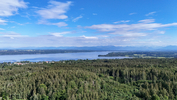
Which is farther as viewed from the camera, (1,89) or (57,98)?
(1,89)

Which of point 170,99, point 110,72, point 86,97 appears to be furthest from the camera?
point 110,72

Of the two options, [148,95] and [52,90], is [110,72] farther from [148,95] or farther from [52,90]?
[52,90]

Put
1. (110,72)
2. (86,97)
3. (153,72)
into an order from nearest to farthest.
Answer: (86,97) < (153,72) < (110,72)

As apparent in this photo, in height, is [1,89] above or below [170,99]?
above

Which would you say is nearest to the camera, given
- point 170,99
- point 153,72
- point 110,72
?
point 170,99

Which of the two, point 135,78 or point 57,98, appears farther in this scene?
point 135,78

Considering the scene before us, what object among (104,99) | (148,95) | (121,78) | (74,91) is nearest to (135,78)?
(121,78)

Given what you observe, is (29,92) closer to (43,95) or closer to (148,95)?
(43,95)

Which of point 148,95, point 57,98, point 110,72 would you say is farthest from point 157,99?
point 110,72

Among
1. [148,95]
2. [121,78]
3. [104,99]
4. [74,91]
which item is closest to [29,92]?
[74,91]
